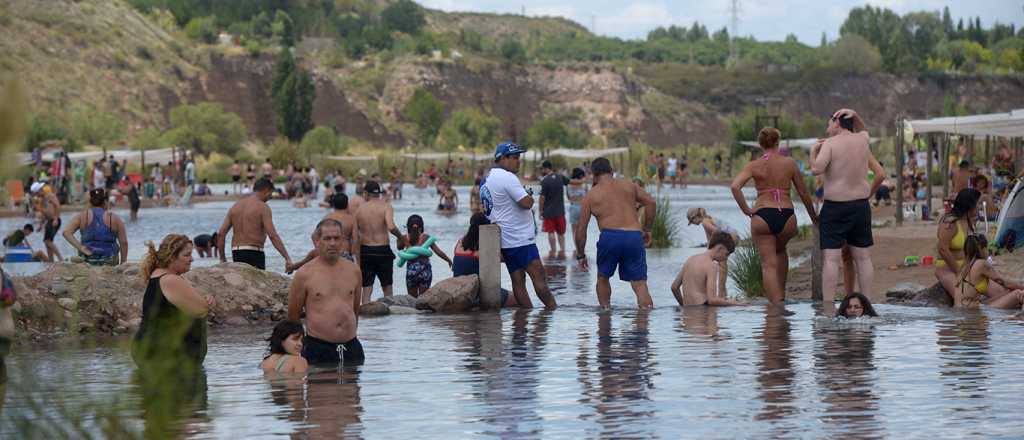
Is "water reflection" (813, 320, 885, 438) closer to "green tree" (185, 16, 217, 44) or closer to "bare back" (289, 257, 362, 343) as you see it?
"bare back" (289, 257, 362, 343)

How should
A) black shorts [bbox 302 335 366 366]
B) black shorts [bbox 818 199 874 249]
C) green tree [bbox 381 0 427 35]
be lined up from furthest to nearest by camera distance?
green tree [bbox 381 0 427 35] < black shorts [bbox 818 199 874 249] < black shorts [bbox 302 335 366 366]

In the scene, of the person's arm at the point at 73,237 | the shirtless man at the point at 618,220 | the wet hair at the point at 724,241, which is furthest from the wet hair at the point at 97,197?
the wet hair at the point at 724,241

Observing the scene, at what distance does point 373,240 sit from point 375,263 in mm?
256

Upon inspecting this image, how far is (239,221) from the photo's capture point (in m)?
14.3

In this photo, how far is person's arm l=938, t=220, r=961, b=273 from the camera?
509 inches

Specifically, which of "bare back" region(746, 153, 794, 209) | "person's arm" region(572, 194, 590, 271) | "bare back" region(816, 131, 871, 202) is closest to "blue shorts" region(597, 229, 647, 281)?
"person's arm" region(572, 194, 590, 271)

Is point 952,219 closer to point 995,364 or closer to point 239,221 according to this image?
point 995,364

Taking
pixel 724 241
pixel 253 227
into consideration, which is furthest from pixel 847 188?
pixel 253 227

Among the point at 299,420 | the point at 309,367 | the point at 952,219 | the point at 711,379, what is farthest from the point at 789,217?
the point at 299,420

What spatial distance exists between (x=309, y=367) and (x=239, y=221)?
5235 mm

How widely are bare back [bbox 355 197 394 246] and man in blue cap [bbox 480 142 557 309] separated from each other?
4.30ft

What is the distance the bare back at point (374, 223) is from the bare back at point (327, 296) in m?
4.79

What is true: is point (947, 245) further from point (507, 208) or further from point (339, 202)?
point (339, 202)

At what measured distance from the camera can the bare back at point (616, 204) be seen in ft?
41.2
